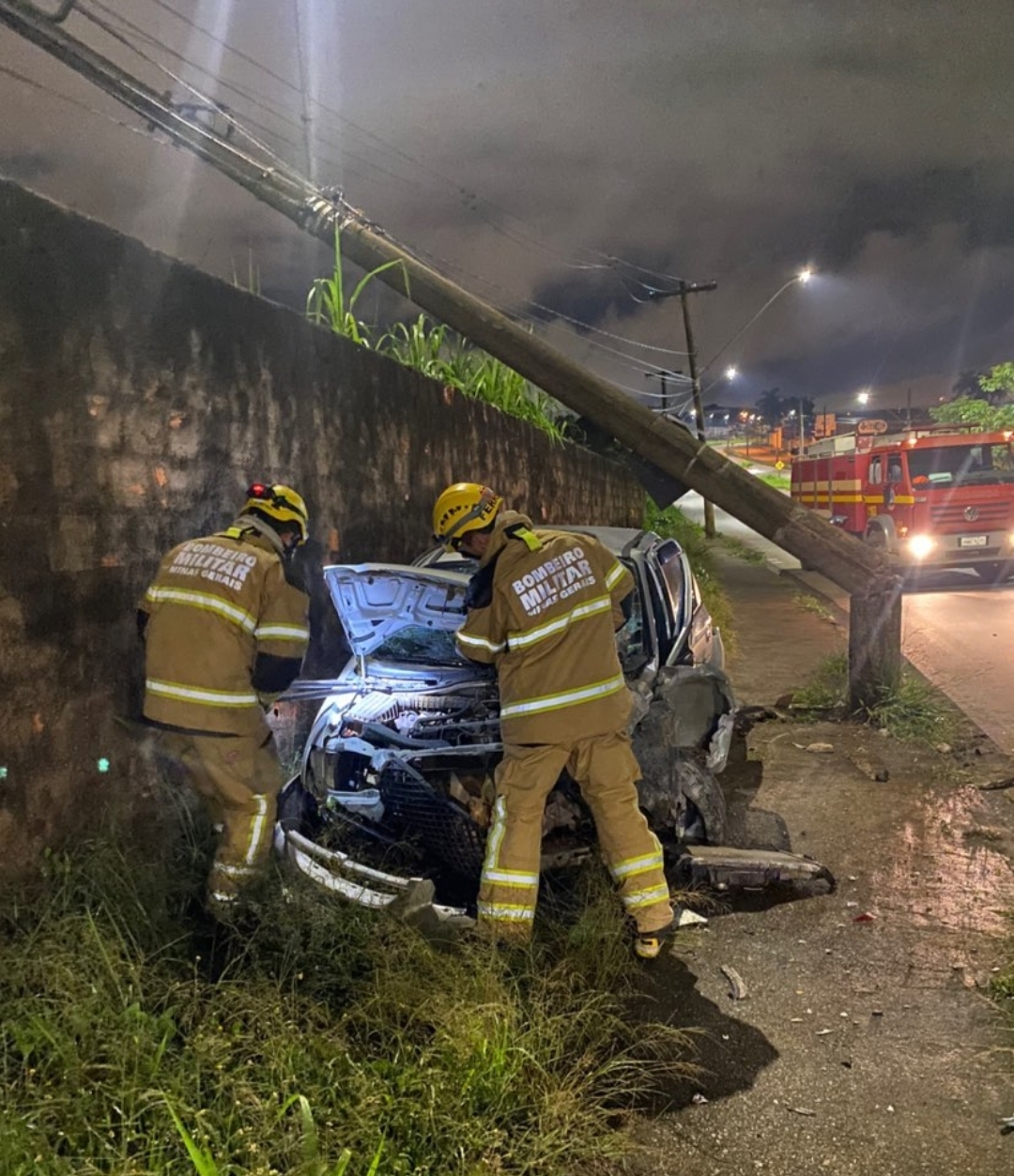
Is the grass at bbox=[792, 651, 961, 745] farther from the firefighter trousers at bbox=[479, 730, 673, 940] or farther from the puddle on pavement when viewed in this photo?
the firefighter trousers at bbox=[479, 730, 673, 940]

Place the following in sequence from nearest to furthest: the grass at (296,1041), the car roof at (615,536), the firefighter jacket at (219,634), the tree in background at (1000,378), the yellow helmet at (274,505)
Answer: the grass at (296,1041) → the firefighter jacket at (219,634) → the yellow helmet at (274,505) → the car roof at (615,536) → the tree in background at (1000,378)

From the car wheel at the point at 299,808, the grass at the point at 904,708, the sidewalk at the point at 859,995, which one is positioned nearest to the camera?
the sidewalk at the point at 859,995

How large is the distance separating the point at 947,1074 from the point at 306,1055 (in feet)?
6.40

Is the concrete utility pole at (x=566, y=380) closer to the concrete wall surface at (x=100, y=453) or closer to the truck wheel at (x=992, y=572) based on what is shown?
the concrete wall surface at (x=100, y=453)

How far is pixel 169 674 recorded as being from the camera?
3.21 m

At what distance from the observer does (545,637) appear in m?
3.30

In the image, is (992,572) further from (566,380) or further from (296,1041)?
(296,1041)

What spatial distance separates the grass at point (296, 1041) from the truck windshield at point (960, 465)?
12.3 metres

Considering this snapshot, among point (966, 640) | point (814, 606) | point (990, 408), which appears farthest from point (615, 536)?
point (990, 408)

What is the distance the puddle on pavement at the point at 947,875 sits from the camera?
3.62 meters

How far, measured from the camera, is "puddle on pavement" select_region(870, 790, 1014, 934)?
362cm

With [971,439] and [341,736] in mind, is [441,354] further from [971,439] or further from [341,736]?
[971,439]

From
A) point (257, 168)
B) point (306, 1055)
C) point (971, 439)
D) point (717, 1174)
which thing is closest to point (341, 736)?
point (306, 1055)

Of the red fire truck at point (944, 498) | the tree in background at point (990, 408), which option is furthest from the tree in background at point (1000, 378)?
the red fire truck at point (944, 498)
